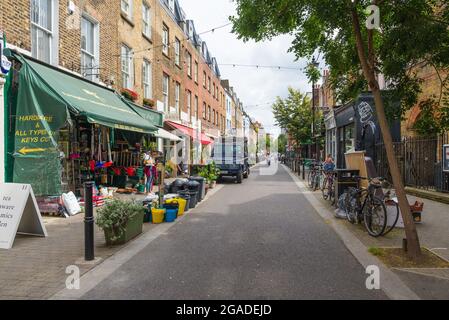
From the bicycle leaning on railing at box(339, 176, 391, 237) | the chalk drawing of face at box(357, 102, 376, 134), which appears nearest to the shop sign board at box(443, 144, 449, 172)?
the chalk drawing of face at box(357, 102, 376, 134)

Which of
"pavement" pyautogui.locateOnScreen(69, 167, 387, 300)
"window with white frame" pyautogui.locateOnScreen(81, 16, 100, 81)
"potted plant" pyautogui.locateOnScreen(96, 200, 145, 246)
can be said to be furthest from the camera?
"window with white frame" pyautogui.locateOnScreen(81, 16, 100, 81)

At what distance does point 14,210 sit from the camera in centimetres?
612

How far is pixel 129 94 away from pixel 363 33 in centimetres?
1008

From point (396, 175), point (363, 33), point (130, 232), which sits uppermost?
point (363, 33)

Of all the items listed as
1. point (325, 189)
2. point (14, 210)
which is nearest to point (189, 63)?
point (325, 189)

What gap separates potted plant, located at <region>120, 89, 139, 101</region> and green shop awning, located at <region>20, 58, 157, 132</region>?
65.2 inches

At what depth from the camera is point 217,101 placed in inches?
1658

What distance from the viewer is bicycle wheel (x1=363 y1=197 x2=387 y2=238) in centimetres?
685

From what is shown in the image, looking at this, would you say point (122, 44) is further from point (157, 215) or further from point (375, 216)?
point (375, 216)

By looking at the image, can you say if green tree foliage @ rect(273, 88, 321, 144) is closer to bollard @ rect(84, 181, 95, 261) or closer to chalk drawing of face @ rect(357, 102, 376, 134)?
chalk drawing of face @ rect(357, 102, 376, 134)

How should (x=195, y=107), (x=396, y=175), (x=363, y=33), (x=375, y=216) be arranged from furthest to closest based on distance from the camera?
(x=195, y=107) → (x=363, y=33) → (x=375, y=216) → (x=396, y=175)

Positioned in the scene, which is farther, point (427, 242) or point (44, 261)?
point (427, 242)

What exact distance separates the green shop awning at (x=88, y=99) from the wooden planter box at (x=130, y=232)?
339 centimetres

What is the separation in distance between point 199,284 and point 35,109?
6580mm
